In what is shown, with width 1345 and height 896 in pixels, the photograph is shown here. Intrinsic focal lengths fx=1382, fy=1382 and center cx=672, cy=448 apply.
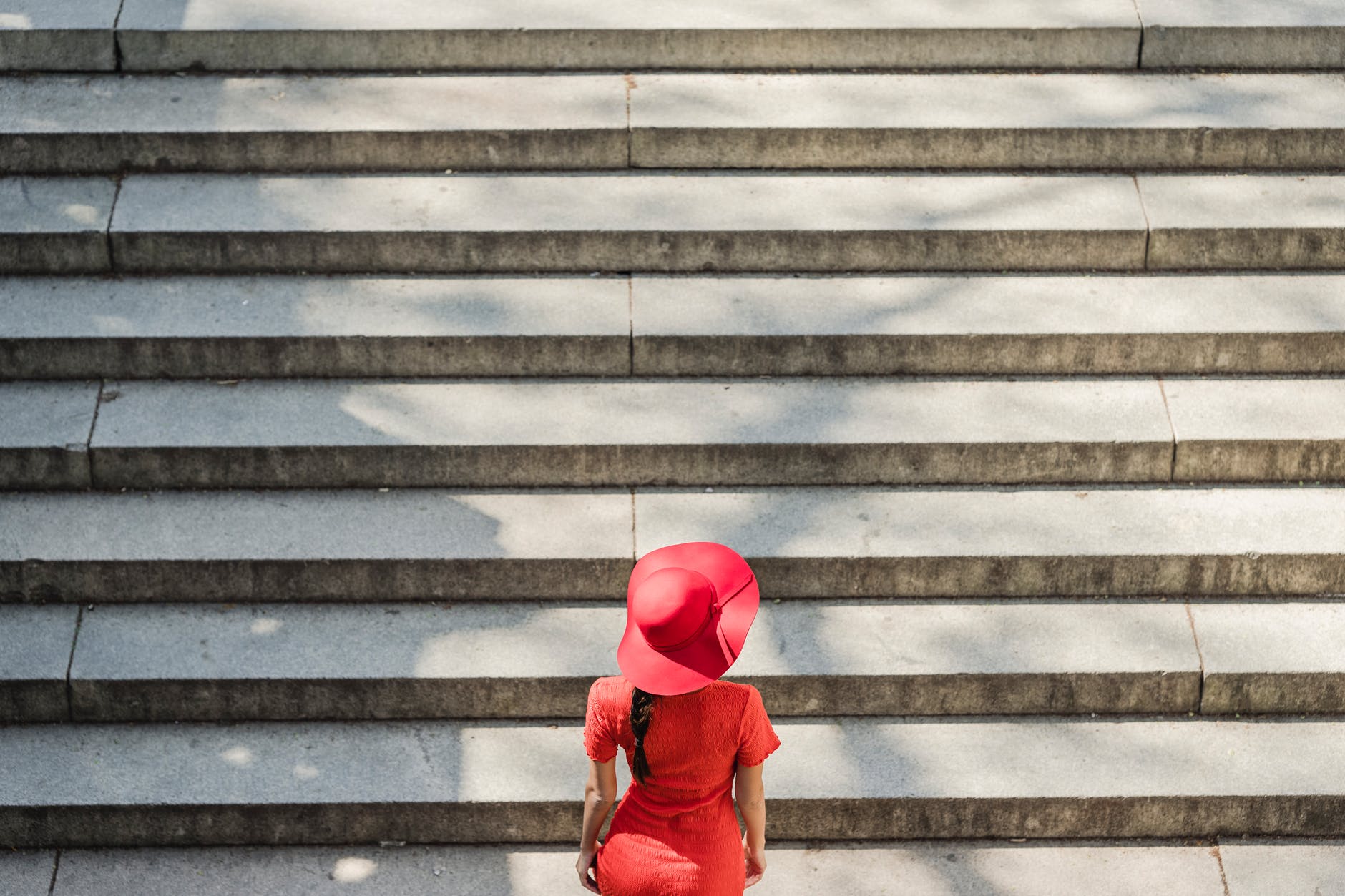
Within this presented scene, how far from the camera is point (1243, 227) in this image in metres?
6.14

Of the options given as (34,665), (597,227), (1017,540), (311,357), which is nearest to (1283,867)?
(1017,540)

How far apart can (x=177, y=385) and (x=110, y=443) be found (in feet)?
1.32

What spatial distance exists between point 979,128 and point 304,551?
355 centimetres

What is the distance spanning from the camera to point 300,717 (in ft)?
17.3

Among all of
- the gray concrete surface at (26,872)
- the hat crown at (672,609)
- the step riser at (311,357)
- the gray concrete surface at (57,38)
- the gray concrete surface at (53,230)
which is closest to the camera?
the hat crown at (672,609)

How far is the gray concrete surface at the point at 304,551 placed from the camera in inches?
213

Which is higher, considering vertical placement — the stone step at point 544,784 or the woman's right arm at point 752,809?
the woman's right arm at point 752,809

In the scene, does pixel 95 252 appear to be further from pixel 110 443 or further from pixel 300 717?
pixel 300 717

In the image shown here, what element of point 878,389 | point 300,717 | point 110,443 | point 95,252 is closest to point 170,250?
point 95,252

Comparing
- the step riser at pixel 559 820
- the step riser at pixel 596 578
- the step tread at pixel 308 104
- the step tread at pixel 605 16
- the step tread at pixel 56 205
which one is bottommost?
the step riser at pixel 559 820

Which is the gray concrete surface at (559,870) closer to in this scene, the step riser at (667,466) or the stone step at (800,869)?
the stone step at (800,869)

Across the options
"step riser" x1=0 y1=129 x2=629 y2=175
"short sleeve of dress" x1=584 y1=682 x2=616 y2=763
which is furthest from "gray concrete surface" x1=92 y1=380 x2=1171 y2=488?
"short sleeve of dress" x1=584 y1=682 x2=616 y2=763

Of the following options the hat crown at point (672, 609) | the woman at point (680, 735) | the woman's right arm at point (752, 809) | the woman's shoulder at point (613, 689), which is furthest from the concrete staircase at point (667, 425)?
the hat crown at point (672, 609)

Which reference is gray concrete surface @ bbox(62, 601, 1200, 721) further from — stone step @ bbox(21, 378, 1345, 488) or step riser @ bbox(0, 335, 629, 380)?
step riser @ bbox(0, 335, 629, 380)
